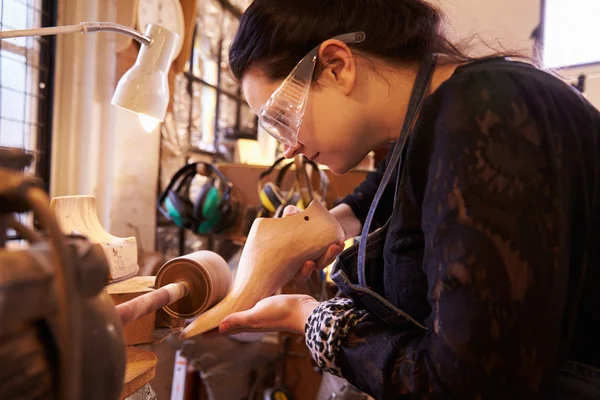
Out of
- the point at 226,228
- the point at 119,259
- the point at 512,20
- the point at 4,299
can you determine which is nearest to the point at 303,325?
the point at 119,259

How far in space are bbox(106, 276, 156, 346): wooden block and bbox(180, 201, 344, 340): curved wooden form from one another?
165 millimetres

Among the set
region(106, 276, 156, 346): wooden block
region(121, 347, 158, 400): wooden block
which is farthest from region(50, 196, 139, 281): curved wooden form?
region(121, 347, 158, 400): wooden block

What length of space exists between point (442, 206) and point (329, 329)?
0.90 ft

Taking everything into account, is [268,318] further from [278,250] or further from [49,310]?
[49,310]

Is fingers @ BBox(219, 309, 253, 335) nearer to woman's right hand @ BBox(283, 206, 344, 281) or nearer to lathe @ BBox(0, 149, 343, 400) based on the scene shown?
woman's right hand @ BBox(283, 206, 344, 281)

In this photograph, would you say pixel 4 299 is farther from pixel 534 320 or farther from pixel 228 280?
pixel 228 280

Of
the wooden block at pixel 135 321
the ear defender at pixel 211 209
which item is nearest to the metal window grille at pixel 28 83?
the ear defender at pixel 211 209

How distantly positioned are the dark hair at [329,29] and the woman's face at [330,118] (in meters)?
0.05

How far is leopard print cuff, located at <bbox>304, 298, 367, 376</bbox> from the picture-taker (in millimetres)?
729

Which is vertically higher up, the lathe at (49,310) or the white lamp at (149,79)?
the white lamp at (149,79)

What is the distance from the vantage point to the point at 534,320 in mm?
567

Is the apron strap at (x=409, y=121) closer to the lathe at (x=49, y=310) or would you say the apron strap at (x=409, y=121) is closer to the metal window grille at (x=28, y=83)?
the lathe at (x=49, y=310)

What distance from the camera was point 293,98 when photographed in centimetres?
86

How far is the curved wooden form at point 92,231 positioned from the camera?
0.90 metres
